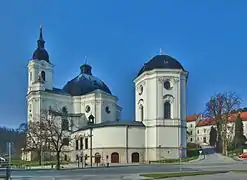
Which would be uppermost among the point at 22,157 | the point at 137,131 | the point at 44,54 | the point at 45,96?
the point at 44,54

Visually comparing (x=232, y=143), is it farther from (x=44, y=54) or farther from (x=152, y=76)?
(x=44, y=54)

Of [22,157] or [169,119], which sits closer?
[169,119]

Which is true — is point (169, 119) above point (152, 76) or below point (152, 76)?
below

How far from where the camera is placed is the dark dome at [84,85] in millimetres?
119594

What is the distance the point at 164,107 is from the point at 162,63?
342 inches

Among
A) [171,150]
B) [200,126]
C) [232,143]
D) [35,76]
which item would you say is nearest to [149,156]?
[171,150]

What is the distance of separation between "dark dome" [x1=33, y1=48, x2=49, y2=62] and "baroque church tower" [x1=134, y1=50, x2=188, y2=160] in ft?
112

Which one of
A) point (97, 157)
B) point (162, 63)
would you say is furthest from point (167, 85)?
point (97, 157)

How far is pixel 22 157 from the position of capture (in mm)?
115625

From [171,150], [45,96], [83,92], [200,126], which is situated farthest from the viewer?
[200,126]

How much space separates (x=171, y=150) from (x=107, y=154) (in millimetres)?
12064

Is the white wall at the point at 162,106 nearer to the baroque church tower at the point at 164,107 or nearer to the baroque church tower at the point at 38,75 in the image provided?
the baroque church tower at the point at 164,107

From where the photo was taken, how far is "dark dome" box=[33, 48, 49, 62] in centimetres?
11681

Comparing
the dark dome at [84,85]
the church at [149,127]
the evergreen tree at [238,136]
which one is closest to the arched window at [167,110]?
the church at [149,127]
